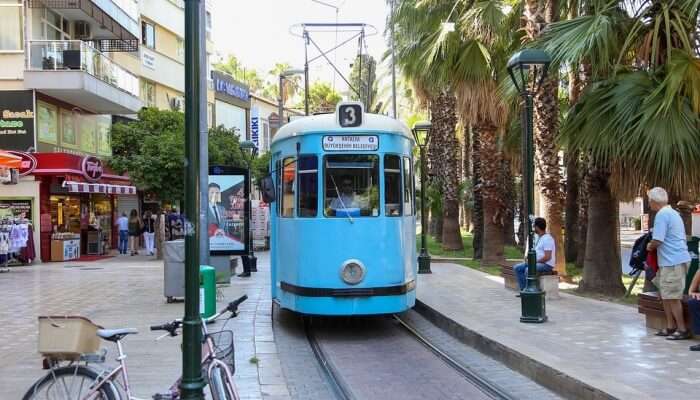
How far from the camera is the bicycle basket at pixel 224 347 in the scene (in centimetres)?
536

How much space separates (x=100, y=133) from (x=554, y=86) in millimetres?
22145

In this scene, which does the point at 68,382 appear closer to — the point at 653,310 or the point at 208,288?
the point at 208,288

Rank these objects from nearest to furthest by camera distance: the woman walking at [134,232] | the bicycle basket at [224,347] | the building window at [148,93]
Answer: the bicycle basket at [224,347] → the woman walking at [134,232] → the building window at [148,93]

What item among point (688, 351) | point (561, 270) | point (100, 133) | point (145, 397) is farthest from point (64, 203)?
point (688, 351)

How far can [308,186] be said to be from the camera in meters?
10.4

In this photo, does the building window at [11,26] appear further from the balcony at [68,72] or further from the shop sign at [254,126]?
the shop sign at [254,126]

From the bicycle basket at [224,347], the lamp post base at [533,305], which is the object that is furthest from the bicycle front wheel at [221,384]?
the lamp post base at [533,305]

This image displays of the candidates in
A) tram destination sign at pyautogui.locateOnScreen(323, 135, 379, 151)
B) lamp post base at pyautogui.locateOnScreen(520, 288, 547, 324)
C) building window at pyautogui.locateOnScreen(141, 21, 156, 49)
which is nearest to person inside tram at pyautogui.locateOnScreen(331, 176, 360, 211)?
tram destination sign at pyautogui.locateOnScreen(323, 135, 379, 151)

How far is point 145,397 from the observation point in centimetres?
672

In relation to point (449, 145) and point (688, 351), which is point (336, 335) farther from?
point (449, 145)

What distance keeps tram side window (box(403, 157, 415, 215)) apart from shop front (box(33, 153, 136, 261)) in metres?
17.3

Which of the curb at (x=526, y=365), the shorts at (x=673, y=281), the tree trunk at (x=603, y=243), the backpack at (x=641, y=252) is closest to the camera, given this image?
the curb at (x=526, y=365)

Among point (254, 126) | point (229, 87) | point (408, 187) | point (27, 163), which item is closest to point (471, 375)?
point (408, 187)

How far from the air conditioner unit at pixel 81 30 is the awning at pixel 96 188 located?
6425 mm
